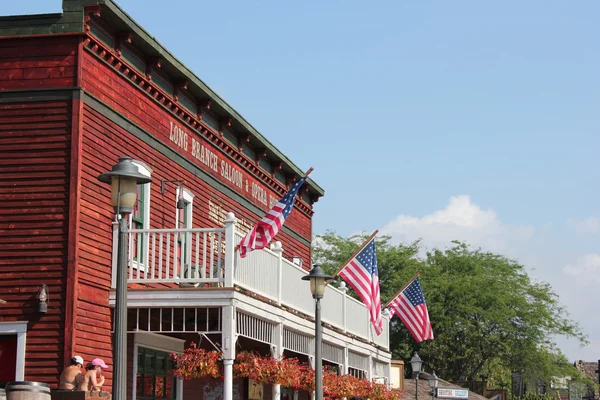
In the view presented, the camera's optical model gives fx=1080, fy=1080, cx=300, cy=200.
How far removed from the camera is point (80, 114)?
18.8 m

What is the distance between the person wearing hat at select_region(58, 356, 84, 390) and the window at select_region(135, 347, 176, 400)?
3.92 m

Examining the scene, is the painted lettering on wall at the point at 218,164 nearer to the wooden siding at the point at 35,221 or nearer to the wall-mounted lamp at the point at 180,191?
the wall-mounted lamp at the point at 180,191

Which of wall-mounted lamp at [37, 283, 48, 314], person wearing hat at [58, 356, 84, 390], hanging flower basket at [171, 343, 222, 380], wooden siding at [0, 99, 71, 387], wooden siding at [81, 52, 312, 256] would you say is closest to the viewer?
person wearing hat at [58, 356, 84, 390]

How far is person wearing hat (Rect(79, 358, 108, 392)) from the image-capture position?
1672 cm

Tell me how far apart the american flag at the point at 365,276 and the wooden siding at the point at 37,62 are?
8906 millimetres

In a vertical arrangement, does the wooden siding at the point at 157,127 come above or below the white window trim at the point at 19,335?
above

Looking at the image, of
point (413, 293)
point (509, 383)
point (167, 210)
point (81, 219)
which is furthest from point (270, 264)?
point (509, 383)

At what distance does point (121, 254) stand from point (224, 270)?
290 inches

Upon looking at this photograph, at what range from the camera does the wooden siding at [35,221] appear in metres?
18.3

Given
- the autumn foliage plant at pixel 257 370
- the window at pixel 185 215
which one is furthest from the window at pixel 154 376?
the window at pixel 185 215

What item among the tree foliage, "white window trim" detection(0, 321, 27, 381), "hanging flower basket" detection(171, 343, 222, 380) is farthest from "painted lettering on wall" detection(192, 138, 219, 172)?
the tree foliage

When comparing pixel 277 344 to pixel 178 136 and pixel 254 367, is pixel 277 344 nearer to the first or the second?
pixel 254 367

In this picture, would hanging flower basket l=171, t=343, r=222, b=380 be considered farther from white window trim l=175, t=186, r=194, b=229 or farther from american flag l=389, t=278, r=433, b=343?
american flag l=389, t=278, r=433, b=343

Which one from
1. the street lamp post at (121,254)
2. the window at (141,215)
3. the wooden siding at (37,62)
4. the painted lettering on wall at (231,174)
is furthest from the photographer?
the painted lettering on wall at (231,174)
